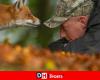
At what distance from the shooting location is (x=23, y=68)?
3553 millimetres

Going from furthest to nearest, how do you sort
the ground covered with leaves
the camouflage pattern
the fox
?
the camouflage pattern
the fox
the ground covered with leaves

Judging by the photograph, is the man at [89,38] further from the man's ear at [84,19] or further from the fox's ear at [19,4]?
the fox's ear at [19,4]

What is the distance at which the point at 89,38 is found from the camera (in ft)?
13.0

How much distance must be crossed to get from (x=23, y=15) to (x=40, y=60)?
521 millimetres

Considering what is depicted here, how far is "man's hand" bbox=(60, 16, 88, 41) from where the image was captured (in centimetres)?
404

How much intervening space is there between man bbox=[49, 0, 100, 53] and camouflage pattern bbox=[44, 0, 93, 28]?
44 millimetres

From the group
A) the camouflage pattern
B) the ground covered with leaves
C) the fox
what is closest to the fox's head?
the fox

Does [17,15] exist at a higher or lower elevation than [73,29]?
higher

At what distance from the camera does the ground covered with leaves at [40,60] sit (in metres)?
3.47

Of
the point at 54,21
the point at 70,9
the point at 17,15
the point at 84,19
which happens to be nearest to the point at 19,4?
the point at 17,15

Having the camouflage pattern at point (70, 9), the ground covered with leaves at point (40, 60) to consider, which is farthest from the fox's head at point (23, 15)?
the ground covered with leaves at point (40, 60)

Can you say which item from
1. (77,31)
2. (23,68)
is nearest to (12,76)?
(23,68)

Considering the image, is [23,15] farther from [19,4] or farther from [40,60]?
[40,60]

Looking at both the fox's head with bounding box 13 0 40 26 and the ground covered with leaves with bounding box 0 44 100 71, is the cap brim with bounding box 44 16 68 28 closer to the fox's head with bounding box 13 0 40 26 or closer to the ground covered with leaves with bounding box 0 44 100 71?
the fox's head with bounding box 13 0 40 26
